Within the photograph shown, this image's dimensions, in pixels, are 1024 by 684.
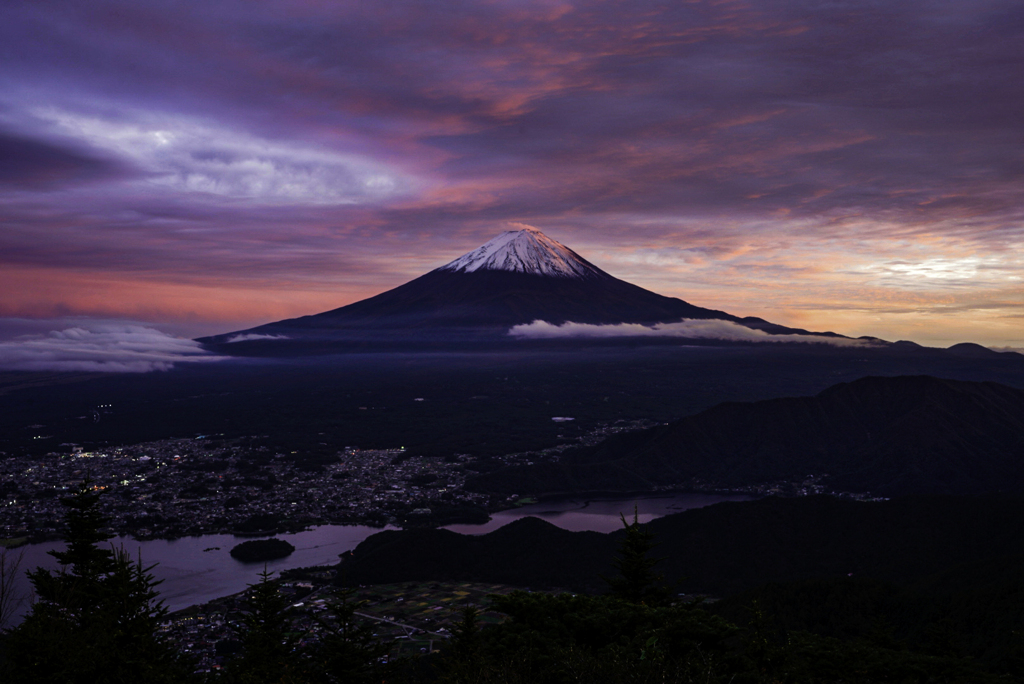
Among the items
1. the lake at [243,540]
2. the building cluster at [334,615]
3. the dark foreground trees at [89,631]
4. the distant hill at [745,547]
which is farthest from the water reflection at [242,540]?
the dark foreground trees at [89,631]

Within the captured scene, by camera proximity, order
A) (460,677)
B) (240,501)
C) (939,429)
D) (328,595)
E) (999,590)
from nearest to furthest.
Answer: (460,677) < (999,590) < (328,595) < (240,501) < (939,429)

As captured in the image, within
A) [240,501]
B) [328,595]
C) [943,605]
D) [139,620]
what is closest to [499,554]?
[328,595]

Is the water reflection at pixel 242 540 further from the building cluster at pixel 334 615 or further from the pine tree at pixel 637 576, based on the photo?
the pine tree at pixel 637 576

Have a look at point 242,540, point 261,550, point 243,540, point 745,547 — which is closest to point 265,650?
point 261,550

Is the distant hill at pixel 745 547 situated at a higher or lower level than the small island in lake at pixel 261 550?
higher

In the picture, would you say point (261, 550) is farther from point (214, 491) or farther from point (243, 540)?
point (214, 491)

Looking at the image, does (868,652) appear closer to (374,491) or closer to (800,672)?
(800,672)
